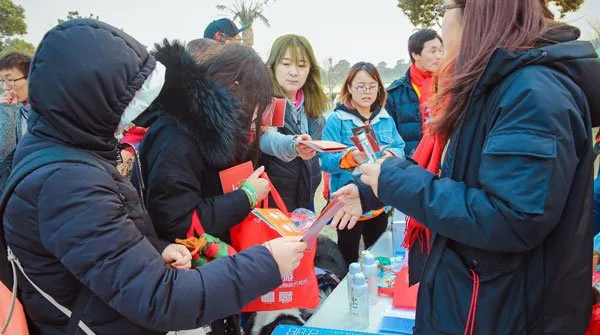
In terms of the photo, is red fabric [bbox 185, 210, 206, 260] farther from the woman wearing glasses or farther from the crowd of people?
the woman wearing glasses

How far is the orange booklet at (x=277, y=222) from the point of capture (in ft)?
4.84

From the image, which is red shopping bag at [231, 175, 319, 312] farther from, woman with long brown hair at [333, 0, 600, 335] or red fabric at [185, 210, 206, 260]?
woman with long brown hair at [333, 0, 600, 335]

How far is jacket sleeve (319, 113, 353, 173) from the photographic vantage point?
9.61 ft

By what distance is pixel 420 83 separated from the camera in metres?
3.77

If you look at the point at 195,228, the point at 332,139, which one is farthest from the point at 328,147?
the point at 332,139

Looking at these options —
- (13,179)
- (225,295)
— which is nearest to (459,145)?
(225,295)

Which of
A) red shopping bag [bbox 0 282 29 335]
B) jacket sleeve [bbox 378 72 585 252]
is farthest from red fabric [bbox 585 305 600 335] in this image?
red shopping bag [bbox 0 282 29 335]

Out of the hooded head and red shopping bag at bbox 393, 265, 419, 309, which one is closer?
the hooded head

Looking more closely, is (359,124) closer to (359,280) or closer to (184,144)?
(359,280)

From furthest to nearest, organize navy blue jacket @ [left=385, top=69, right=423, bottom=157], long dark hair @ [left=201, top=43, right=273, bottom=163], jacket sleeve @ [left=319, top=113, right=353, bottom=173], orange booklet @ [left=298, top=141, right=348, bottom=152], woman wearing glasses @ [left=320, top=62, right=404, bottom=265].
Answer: navy blue jacket @ [left=385, top=69, right=423, bottom=157], woman wearing glasses @ [left=320, top=62, right=404, bottom=265], jacket sleeve @ [left=319, top=113, right=353, bottom=173], orange booklet @ [left=298, top=141, right=348, bottom=152], long dark hair @ [left=201, top=43, right=273, bottom=163]

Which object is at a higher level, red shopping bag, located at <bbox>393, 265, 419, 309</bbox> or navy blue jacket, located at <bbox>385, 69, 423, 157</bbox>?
navy blue jacket, located at <bbox>385, 69, 423, 157</bbox>

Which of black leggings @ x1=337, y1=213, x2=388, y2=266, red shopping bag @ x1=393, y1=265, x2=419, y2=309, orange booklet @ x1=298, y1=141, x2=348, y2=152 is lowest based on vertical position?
black leggings @ x1=337, y1=213, x2=388, y2=266

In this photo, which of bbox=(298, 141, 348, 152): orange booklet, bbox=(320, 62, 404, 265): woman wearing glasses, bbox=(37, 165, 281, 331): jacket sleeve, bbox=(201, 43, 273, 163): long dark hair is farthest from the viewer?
bbox=(320, 62, 404, 265): woman wearing glasses

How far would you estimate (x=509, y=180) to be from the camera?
2.97 ft
